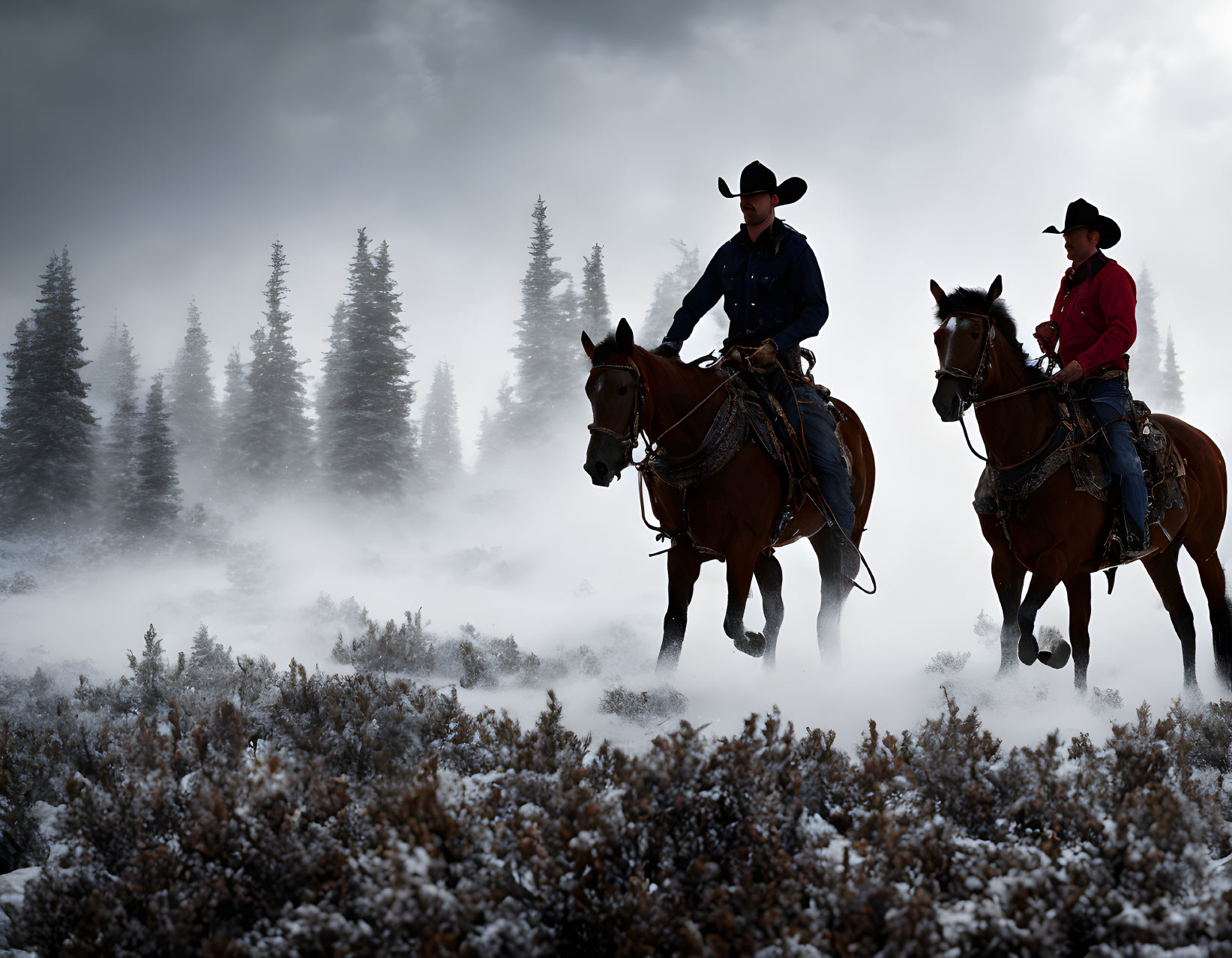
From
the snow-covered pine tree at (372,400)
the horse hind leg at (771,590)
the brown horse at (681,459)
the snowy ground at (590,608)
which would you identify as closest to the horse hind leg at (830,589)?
the snowy ground at (590,608)

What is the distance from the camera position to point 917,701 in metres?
6.21

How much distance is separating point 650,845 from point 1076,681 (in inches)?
218

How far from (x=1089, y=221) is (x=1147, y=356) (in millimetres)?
40901

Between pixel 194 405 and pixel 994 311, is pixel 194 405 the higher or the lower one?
the higher one

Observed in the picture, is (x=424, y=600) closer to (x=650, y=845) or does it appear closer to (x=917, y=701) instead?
(x=917, y=701)

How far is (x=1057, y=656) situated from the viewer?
6461mm

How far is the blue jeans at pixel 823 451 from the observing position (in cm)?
716

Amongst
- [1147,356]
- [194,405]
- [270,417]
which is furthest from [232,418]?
[1147,356]

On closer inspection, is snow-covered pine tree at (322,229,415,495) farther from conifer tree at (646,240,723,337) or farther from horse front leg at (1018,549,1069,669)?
horse front leg at (1018,549,1069,669)

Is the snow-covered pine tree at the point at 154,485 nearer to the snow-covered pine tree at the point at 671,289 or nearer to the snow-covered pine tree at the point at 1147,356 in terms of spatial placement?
the snow-covered pine tree at the point at 671,289

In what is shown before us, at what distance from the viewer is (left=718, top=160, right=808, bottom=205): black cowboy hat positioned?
22.8ft

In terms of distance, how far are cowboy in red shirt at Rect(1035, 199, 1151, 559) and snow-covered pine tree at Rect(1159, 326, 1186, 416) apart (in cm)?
4034

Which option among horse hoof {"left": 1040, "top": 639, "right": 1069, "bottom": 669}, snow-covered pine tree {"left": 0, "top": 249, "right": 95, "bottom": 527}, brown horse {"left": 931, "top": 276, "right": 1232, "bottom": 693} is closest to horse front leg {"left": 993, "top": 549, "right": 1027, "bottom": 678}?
brown horse {"left": 931, "top": 276, "right": 1232, "bottom": 693}

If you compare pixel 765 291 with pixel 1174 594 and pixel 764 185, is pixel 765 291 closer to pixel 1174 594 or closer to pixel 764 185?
pixel 764 185
